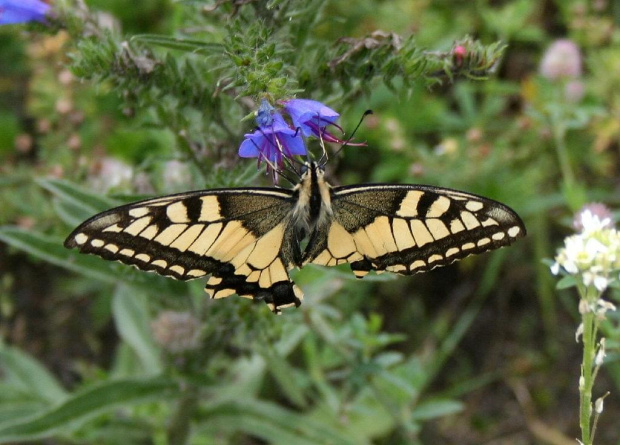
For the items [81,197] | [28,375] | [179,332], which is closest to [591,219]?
[179,332]

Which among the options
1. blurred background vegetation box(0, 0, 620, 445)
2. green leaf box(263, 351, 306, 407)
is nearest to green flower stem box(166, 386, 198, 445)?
blurred background vegetation box(0, 0, 620, 445)

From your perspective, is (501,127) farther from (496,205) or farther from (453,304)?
(496,205)

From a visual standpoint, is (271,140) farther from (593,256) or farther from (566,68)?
(566,68)

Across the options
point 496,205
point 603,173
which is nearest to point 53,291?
point 496,205

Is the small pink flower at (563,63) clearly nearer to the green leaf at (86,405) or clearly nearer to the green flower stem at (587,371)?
the green flower stem at (587,371)

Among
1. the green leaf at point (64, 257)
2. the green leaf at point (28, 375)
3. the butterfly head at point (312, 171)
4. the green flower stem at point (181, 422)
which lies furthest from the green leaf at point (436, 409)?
the green leaf at point (28, 375)

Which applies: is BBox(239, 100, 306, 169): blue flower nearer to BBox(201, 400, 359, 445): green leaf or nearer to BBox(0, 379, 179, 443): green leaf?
BBox(0, 379, 179, 443): green leaf
